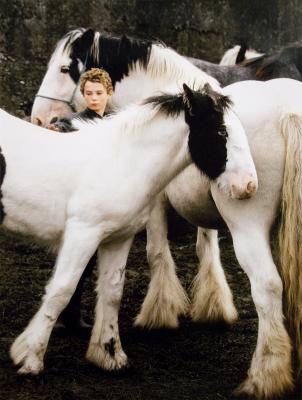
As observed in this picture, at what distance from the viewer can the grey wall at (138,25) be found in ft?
25.2

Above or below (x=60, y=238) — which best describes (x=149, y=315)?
below

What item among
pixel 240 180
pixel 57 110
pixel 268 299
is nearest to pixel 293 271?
pixel 268 299

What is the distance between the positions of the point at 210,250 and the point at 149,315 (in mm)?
Answer: 696

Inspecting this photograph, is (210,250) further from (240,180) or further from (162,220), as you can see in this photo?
(240,180)

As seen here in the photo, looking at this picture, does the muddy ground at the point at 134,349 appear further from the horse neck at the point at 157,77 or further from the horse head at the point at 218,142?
the horse neck at the point at 157,77

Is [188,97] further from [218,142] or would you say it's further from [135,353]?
[135,353]

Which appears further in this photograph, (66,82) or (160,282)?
(66,82)

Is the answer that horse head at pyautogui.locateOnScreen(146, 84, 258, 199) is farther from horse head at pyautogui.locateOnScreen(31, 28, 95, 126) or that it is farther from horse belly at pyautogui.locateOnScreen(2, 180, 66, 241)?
horse head at pyautogui.locateOnScreen(31, 28, 95, 126)

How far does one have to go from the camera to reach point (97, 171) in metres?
3.46

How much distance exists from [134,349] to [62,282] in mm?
1044

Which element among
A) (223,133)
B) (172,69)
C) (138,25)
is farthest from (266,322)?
(138,25)

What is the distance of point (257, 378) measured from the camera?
335 cm

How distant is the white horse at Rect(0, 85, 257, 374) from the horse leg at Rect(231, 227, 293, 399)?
33 centimetres

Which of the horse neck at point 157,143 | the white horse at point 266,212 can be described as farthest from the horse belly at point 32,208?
the white horse at point 266,212
